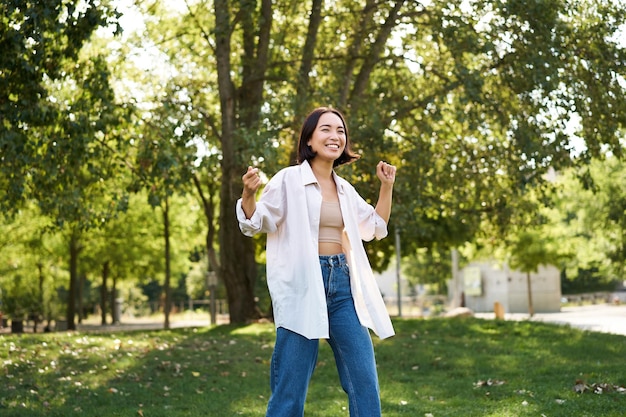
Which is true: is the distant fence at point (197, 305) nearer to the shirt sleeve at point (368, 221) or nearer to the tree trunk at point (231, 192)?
the tree trunk at point (231, 192)

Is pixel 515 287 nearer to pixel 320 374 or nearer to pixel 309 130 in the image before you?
pixel 320 374

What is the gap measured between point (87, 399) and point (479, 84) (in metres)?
8.79

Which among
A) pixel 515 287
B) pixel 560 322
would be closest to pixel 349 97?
pixel 560 322

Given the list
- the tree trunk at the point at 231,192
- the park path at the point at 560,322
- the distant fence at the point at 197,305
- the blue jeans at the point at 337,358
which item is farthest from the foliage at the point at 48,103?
the distant fence at the point at 197,305

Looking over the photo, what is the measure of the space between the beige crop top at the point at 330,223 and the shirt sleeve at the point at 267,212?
22 cm

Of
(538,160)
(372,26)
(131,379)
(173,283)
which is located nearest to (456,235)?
(372,26)

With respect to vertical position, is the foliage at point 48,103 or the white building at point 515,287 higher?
the foliage at point 48,103

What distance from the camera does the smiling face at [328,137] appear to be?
15.4 feet

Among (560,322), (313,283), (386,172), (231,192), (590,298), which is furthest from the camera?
(590,298)

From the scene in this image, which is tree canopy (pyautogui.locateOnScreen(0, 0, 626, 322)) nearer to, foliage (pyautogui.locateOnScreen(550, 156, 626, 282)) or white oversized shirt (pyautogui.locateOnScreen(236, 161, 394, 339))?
white oversized shirt (pyautogui.locateOnScreen(236, 161, 394, 339))

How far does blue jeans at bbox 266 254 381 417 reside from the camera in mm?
4277

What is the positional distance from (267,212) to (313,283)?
44cm

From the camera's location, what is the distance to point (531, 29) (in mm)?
14875

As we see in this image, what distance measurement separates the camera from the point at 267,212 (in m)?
4.40
